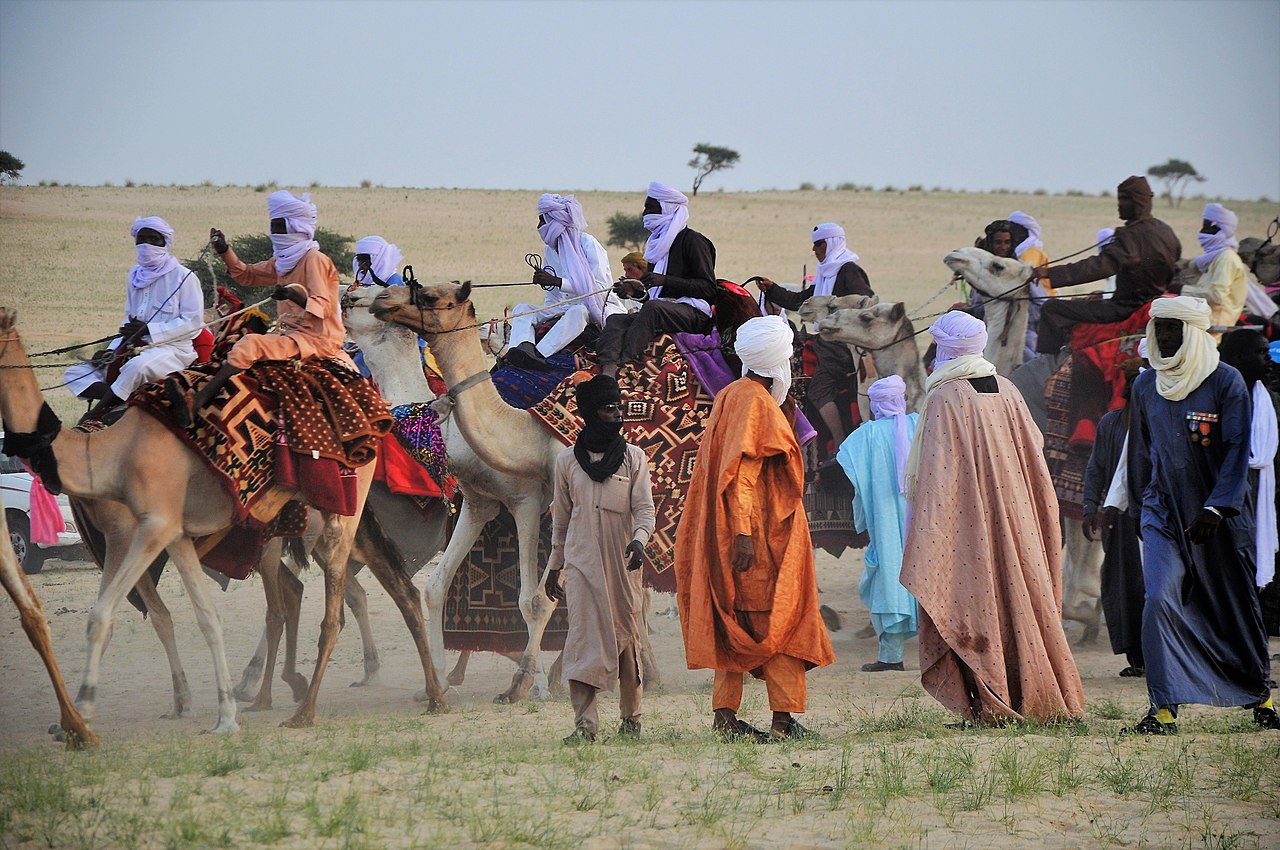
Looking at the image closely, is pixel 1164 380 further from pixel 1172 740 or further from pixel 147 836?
pixel 147 836

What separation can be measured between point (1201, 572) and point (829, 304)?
17.0 feet

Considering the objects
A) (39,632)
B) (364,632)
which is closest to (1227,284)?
(364,632)

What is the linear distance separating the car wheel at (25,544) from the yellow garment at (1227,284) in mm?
11534

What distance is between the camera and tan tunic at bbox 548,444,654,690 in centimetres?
773

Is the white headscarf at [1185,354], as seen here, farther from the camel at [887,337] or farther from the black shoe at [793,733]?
the camel at [887,337]

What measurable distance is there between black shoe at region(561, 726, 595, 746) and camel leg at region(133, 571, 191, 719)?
10.3 feet

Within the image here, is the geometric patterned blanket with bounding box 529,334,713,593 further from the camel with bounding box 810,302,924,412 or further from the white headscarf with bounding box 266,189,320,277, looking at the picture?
the camel with bounding box 810,302,924,412

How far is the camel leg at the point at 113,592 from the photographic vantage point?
8.36 meters

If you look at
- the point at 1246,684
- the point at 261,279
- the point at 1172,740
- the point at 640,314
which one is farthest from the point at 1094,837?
the point at 261,279

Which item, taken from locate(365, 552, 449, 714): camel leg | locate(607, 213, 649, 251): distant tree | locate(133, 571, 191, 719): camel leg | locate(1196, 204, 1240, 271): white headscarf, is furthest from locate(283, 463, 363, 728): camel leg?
locate(607, 213, 649, 251): distant tree

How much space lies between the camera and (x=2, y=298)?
20.7m

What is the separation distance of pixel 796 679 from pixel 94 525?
4.72 metres

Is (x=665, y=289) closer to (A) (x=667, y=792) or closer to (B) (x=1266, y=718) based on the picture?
(B) (x=1266, y=718)

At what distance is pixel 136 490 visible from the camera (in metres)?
8.66
